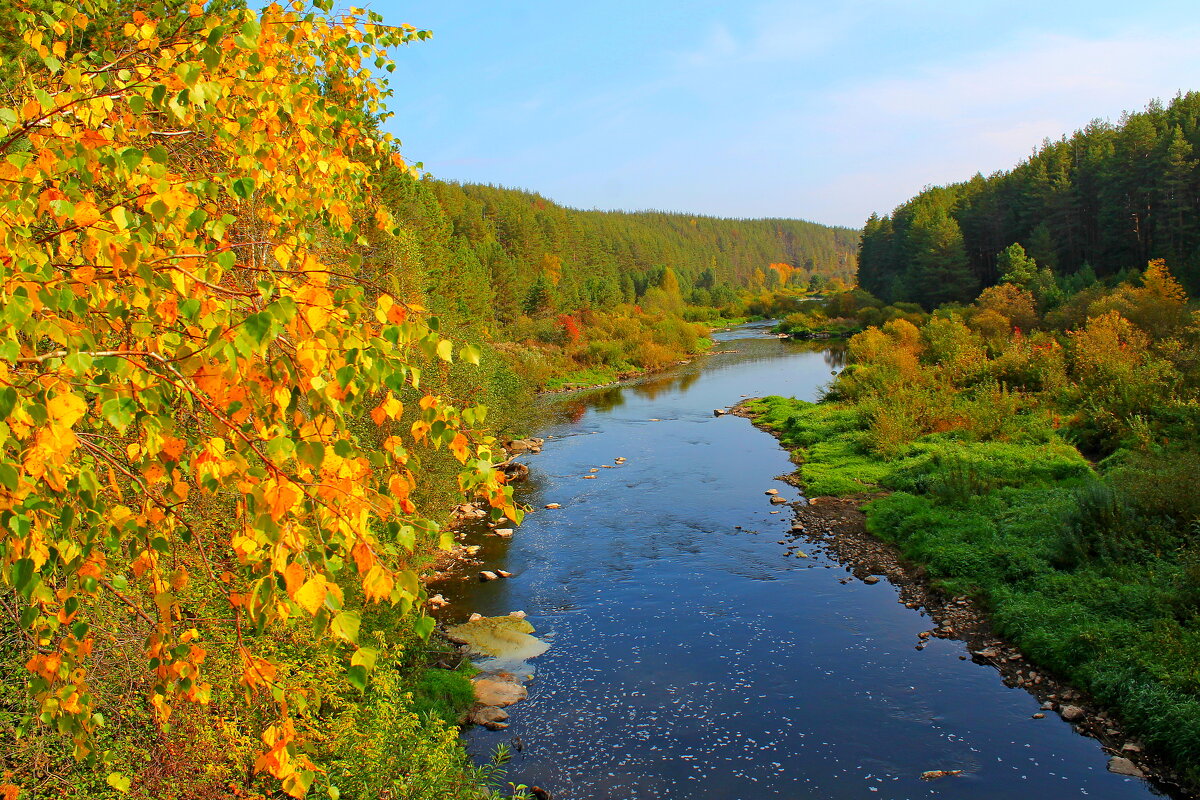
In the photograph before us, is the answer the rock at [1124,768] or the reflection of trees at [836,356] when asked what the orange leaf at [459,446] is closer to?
the rock at [1124,768]

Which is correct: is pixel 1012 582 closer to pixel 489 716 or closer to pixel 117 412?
pixel 489 716

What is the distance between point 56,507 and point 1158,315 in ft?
131

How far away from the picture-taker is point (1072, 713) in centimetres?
1102

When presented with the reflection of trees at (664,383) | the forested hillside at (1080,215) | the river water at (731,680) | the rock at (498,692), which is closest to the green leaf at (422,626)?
the river water at (731,680)

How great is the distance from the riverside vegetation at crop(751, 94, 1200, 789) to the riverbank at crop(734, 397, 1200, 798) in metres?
0.04

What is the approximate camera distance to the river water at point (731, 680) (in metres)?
9.91

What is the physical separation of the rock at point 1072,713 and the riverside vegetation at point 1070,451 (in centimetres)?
42

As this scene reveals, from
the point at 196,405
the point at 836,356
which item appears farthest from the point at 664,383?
the point at 196,405

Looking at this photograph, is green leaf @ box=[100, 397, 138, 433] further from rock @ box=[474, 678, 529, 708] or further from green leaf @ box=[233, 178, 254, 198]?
rock @ box=[474, 678, 529, 708]

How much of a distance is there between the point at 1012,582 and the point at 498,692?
969 centimetres

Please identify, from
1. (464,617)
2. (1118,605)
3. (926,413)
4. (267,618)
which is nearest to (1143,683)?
(1118,605)

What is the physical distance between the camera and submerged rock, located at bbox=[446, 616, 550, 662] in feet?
43.5

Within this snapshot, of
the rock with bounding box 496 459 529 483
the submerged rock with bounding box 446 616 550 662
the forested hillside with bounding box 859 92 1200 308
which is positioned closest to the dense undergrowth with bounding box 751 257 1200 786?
the submerged rock with bounding box 446 616 550 662

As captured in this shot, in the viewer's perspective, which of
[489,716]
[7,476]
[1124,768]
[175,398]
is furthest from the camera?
[489,716]
